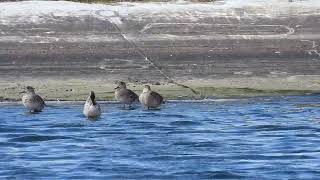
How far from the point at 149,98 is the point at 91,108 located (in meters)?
1.30

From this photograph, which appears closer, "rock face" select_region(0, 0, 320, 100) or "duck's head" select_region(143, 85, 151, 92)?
"duck's head" select_region(143, 85, 151, 92)

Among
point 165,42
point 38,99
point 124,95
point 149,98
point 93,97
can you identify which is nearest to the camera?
point 93,97

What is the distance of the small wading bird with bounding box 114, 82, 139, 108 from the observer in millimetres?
19750

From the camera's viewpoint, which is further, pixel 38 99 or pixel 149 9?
pixel 149 9

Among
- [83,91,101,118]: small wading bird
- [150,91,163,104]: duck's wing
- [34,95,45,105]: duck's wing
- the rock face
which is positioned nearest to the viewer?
[83,91,101,118]: small wading bird

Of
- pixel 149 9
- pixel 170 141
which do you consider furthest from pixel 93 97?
pixel 149 9

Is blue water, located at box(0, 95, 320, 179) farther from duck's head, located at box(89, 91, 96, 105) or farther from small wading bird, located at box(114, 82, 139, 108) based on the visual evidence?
duck's head, located at box(89, 91, 96, 105)

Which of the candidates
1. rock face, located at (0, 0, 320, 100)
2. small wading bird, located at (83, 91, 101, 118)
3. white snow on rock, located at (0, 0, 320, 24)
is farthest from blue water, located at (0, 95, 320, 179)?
white snow on rock, located at (0, 0, 320, 24)

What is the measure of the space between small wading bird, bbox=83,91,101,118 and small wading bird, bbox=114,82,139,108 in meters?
0.92

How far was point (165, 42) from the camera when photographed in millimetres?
22656

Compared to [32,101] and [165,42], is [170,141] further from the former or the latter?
[165,42]

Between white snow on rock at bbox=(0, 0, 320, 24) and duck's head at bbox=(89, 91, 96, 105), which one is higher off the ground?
white snow on rock at bbox=(0, 0, 320, 24)

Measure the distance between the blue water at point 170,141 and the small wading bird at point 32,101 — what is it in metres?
0.15

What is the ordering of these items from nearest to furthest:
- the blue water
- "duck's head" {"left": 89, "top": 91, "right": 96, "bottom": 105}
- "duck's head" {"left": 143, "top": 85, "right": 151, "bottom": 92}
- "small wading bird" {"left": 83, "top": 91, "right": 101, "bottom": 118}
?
the blue water < "small wading bird" {"left": 83, "top": 91, "right": 101, "bottom": 118} < "duck's head" {"left": 89, "top": 91, "right": 96, "bottom": 105} < "duck's head" {"left": 143, "top": 85, "right": 151, "bottom": 92}
